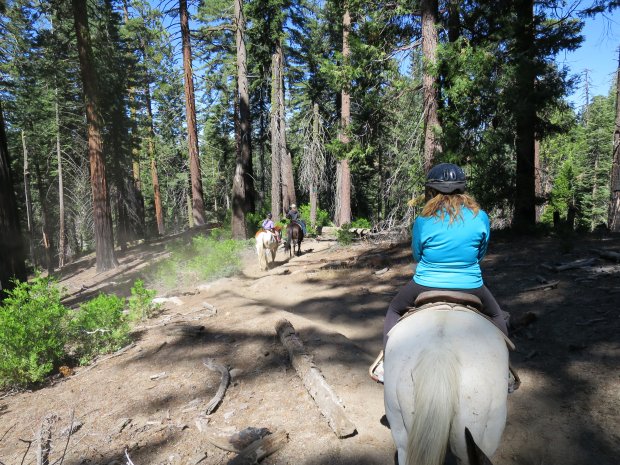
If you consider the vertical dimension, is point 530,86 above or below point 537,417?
above

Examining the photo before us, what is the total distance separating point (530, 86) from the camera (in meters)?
9.02

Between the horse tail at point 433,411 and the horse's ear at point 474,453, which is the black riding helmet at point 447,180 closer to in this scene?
the horse tail at point 433,411

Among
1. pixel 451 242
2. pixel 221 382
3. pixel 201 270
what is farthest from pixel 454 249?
pixel 201 270

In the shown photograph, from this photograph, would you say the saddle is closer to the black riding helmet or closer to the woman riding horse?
the woman riding horse

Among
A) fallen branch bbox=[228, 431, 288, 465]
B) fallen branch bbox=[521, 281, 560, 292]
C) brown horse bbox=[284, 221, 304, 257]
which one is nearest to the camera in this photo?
fallen branch bbox=[228, 431, 288, 465]

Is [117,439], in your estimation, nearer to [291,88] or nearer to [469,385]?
[469,385]

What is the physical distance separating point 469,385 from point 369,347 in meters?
3.89

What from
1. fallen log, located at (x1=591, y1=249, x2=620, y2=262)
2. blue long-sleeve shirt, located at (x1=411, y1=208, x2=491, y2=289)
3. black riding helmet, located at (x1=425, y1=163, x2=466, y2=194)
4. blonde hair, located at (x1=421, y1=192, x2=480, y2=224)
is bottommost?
fallen log, located at (x1=591, y1=249, x2=620, y2=262)

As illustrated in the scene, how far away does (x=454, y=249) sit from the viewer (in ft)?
8.98

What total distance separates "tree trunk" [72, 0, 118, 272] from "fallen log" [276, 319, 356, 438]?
11893mm

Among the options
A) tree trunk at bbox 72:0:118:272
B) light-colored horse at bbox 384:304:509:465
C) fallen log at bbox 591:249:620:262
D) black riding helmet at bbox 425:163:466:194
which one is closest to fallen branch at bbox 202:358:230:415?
light-colored horse at bbox 384:304:509:465

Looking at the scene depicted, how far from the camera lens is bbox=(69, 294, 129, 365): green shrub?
18.9 ft

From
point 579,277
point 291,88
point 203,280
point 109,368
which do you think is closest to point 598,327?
point 579,277

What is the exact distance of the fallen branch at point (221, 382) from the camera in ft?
13.0
